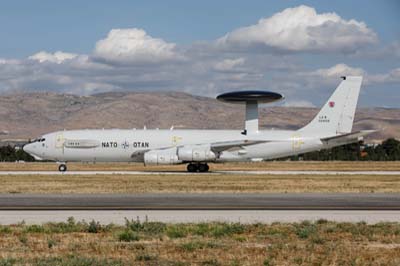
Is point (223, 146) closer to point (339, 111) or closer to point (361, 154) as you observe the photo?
point (339, 111)

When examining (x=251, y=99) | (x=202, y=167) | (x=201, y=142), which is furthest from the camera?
(x=251, y=99)

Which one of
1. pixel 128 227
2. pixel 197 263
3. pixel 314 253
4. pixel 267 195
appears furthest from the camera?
pixel 267 195

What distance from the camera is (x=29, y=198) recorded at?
3127cm

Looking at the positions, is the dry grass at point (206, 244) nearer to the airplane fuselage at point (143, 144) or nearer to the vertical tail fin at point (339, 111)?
the airplane fuselage at point (143, 144)

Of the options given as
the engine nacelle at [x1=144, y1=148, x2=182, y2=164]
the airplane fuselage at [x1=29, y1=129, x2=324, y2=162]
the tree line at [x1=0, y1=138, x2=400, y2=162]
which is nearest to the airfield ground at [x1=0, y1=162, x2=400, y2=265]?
the engine nacelle at [x1=144, y1=148, x2=182, y2=164]

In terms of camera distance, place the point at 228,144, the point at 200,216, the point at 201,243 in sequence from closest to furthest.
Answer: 1. the point at 201,243
2. the point at 200,216
3. the point at 228,144

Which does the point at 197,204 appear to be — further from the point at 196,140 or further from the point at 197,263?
the point at 196,140

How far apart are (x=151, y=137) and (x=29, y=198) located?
3139 cm

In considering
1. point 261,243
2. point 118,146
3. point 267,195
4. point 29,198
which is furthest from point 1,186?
point 261,243

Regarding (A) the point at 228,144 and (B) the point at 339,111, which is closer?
(A) the point at 228,144

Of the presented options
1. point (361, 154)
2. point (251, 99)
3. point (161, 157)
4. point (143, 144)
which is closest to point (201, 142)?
point (161, 157)

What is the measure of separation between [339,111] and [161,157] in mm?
16501

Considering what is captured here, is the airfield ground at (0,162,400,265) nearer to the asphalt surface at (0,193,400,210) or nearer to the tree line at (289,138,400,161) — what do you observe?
the asphalt surface at (0,193,400,210)

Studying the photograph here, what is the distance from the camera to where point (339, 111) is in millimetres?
64375
